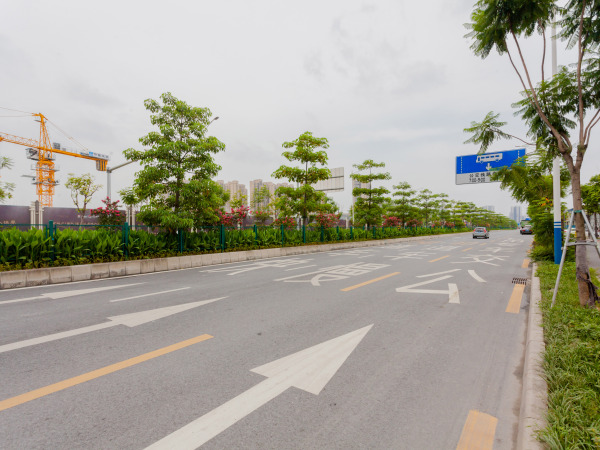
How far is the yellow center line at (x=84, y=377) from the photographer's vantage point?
255 centimetres

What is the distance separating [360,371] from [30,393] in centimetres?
314

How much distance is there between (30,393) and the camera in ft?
8.74

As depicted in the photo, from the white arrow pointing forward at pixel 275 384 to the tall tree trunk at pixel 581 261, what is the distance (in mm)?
4030

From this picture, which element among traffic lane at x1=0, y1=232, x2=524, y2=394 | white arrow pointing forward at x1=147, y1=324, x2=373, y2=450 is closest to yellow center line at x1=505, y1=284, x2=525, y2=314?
white arrow pointing forward at x1=147, y1=324, x2=373, y2=450

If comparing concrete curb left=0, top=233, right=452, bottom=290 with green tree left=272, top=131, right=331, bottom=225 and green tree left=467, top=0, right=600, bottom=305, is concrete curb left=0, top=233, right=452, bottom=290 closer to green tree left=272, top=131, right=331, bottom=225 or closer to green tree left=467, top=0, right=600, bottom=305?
green tree left=272, top=131, right=331, bottom=225

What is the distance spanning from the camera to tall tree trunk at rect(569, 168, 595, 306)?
16.2ft

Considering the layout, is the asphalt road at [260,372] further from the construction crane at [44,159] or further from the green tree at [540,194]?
the construction crane at [44,159]

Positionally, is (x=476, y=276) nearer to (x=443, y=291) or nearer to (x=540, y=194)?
(x=443, y=291)

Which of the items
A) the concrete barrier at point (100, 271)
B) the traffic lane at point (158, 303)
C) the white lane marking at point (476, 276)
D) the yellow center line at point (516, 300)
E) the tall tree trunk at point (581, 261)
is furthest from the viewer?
the concrete barrier at point (100, 271)

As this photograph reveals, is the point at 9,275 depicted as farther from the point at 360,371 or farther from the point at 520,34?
the point at 520,34

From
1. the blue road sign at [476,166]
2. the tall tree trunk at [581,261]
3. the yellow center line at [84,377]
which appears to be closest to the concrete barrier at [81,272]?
the yellow center line at [84,377]

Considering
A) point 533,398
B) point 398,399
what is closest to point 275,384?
point 398,399

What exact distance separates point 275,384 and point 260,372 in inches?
11.2

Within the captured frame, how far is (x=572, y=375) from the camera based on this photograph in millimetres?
2686
